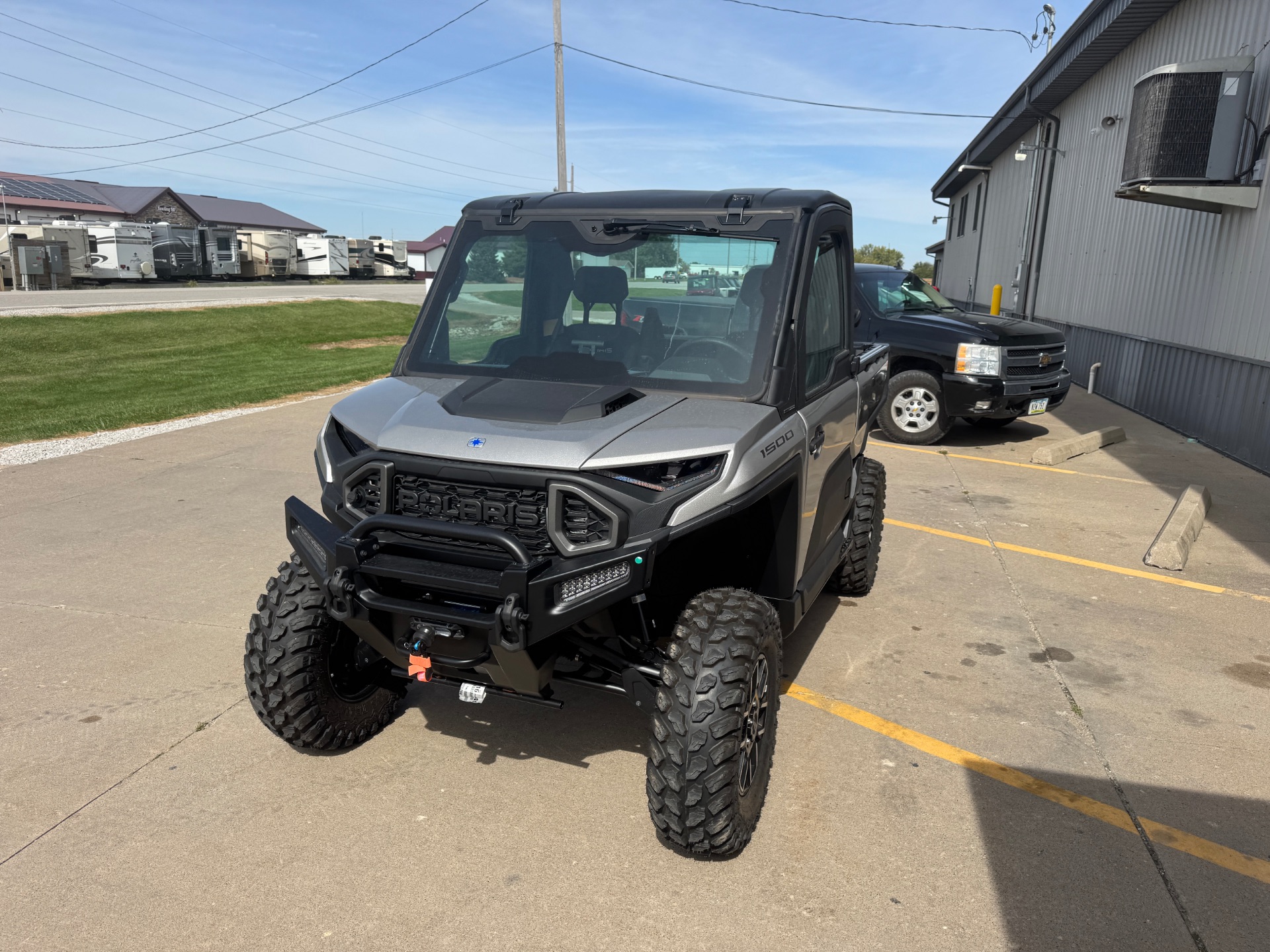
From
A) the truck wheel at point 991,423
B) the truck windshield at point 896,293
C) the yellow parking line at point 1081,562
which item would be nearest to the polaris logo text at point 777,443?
the yellow parking line at point 1081,562

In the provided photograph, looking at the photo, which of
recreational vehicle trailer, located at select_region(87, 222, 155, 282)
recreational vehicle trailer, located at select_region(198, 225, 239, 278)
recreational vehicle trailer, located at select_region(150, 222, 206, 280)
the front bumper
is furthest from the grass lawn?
recreational vehicle trailer, located at select_region(198, 225, 239, 278)

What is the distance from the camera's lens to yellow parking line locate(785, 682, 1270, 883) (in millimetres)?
3270

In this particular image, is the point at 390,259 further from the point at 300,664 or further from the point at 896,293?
the point at 300,664

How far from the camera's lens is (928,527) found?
24.6 feet

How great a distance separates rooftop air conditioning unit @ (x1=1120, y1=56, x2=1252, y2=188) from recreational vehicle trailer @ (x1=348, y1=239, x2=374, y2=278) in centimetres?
4806

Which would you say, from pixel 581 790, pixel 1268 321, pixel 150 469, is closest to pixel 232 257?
pixel 150 469

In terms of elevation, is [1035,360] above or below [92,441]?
above

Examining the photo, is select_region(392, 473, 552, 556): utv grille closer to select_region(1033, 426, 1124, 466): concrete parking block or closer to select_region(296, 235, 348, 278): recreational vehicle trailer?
select_region(1033, 426, 1124, 466): concrete parking block

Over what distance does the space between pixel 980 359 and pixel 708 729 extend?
334 inches

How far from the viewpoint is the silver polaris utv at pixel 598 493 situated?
2980 mm

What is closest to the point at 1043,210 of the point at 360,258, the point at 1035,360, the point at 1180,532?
the point at 1035,360

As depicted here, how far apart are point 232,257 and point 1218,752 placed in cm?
4714

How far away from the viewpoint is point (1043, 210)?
2119 cm

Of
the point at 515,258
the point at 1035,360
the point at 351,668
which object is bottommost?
the point at 351,668
